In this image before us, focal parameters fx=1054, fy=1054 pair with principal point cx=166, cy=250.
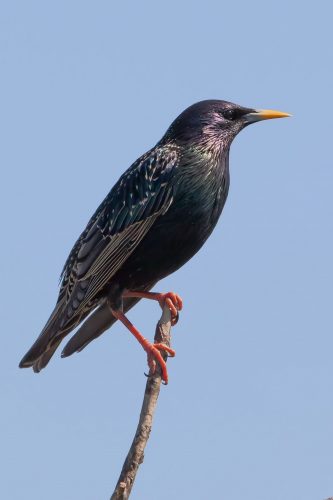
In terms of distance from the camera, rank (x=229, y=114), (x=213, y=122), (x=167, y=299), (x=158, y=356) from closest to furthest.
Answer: (x=158, y=356) → (x=167, y=299) → (x=213, y=122) → (x=229, y=114)

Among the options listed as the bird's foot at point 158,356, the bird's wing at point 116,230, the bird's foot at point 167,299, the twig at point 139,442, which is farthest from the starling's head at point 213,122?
the twig at point 139,442

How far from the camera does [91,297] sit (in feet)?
30.3

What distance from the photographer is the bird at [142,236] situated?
9.17 metres

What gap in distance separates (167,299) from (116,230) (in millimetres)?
873

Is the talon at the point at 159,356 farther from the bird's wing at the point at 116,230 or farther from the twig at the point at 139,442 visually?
the bird's wing at the point at 116,230

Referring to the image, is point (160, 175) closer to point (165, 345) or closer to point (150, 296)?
point (150, 296)

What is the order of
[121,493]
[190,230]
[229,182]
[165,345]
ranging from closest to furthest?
[121,493] → [165,345] → [190,230] → [229,182]

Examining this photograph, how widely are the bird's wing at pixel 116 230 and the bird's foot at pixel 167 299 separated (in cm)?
39

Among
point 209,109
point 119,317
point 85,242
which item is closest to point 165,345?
point 119,317

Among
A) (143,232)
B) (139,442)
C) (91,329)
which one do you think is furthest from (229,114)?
(139,442)

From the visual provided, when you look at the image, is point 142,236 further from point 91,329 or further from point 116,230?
point 91,329

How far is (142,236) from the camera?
30.7ft

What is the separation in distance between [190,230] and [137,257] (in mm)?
567

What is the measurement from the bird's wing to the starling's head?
0.33 m
